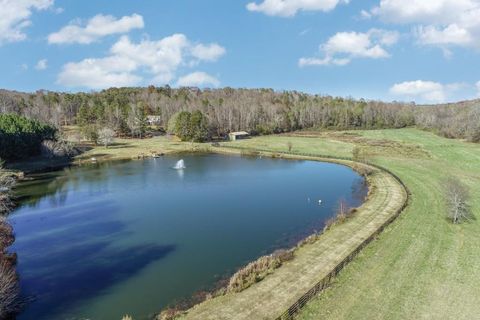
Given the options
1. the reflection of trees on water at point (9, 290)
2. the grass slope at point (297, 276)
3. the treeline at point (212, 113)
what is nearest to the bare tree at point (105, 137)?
the treeline at point (212, 113)

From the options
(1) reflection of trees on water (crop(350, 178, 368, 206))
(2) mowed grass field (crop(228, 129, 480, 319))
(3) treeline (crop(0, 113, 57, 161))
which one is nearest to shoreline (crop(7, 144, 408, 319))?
(1) reflection of trees on water (crop(350, 178, 368, 206))

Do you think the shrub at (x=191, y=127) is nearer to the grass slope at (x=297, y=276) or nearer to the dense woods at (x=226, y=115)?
the dense woods at (x=226, y=115)

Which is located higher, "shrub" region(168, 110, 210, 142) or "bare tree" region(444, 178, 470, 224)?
"shrub" region(168, 110, 210, 142)

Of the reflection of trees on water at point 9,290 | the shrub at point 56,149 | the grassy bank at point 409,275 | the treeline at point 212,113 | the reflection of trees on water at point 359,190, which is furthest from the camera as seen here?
the treeline at point 212,113

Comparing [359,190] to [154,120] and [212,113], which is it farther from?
[154,120]

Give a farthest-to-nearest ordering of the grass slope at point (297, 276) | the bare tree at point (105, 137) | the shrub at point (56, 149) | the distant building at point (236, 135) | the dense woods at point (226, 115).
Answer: the distant building at point (236, 135)
the dense woods at point (226, 115)
the bare tree at point (105, 137)
the shrub at point (56, 149)
the grass slope at point (297, 276)

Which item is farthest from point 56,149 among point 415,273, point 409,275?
point 415,273

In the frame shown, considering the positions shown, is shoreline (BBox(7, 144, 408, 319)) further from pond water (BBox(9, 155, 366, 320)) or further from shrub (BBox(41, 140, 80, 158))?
pond water (BBox(9, 155, 366, 320))
